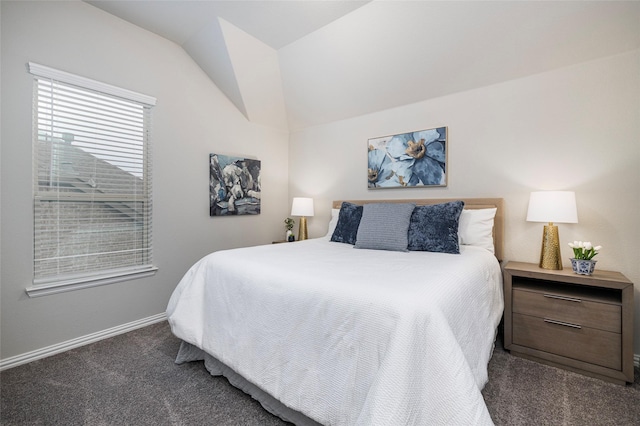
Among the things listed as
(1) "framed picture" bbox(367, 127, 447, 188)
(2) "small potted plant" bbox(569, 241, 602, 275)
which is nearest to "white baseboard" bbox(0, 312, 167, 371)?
(1) "framed picture" bbox(367, 127, 447, 188)

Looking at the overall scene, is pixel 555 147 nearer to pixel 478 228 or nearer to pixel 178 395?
pixel 478 228

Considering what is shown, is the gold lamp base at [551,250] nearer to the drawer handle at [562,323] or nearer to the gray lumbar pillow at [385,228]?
the drawer handle at [562,323]

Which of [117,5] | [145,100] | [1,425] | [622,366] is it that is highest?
[117,5]

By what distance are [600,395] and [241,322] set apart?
2.14 meters

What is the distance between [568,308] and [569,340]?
214 millimetres

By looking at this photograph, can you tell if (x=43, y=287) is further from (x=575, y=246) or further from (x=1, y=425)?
(x=575, y=246)

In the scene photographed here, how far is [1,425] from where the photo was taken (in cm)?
146

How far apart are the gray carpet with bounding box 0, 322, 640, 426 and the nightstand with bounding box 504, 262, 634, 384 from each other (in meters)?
0.09

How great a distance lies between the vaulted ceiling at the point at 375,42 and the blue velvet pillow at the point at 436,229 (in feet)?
4.19

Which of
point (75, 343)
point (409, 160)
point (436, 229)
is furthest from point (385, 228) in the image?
point (75, 343)

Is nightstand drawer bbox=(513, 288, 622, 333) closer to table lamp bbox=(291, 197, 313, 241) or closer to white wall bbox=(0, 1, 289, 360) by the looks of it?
table lamp bbox=(291, 197, 313, 241)

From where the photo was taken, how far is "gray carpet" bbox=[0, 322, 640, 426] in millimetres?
1488

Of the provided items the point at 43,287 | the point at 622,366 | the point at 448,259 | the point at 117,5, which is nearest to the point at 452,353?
the point at 448,259

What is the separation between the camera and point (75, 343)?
2279 mm
